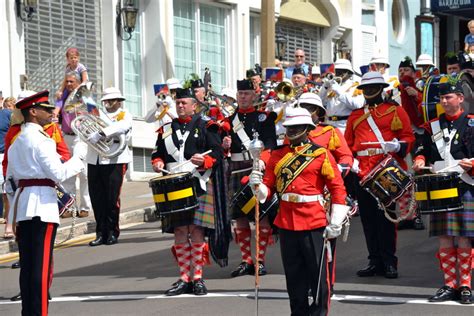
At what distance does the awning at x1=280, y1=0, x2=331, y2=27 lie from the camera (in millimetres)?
31820

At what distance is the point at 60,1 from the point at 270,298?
13.4 m

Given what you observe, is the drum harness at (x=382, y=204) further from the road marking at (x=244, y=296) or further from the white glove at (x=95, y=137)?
the white glove at (x=95, y=137)

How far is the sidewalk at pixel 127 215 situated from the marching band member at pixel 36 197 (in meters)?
5.87

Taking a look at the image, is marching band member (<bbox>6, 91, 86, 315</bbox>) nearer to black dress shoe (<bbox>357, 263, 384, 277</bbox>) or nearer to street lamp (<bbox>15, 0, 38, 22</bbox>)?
black dress shoe (<bbox>357, 263, 384, 277</bbox>)

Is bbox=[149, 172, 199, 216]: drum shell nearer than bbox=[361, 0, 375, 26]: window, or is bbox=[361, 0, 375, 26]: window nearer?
bbox=[149, 172, 199, 216]: drum shell

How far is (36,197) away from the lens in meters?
10.9

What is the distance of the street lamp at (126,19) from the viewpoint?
2514cm

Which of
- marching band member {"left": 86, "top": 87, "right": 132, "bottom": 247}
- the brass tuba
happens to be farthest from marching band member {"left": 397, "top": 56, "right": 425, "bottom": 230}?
the brass tuba

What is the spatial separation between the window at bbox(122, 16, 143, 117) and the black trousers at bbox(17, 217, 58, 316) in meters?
15.1

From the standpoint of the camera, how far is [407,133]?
44.7 feet

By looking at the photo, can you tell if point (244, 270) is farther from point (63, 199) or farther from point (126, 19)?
point (126, 19)

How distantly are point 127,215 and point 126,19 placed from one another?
22.0 feet

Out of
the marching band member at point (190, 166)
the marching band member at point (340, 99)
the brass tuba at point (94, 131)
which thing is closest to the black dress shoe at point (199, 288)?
the marching band member at point (190, 166)

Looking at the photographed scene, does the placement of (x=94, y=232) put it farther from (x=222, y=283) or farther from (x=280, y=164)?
(x=280, y=164)
